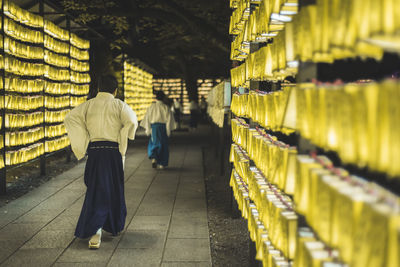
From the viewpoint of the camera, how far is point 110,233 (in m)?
6.41

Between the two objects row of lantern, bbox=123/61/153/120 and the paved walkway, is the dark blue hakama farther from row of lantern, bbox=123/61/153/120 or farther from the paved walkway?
row of lantern, bbox=123/61/153/120

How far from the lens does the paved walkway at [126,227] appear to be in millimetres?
5379

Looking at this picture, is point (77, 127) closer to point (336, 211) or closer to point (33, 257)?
point (33, 257)

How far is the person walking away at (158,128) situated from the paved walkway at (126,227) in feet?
5.01

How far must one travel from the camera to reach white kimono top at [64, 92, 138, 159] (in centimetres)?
598

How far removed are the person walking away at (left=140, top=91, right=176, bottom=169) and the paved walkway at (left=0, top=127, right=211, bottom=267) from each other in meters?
1.53

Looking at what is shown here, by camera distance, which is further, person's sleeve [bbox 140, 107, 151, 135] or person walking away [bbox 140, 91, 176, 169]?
person's sleeve [bbox 140, 107, 151, 135]

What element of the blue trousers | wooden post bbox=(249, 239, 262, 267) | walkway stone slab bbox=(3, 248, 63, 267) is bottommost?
walkway stone slab bbox=(3, 248, 63, 267)

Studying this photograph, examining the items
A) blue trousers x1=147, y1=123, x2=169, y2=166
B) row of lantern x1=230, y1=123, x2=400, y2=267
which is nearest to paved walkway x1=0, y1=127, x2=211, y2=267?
blue trousers x1=147, y1=123, x2=169, y2=166

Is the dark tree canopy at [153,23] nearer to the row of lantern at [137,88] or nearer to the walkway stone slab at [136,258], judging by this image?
the row of lantern at [137,88]

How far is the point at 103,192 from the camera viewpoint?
6.05 meters

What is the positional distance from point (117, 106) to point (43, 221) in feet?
7.80

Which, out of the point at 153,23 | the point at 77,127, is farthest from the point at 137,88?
the point at 77,127

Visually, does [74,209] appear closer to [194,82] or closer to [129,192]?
[129,192]
